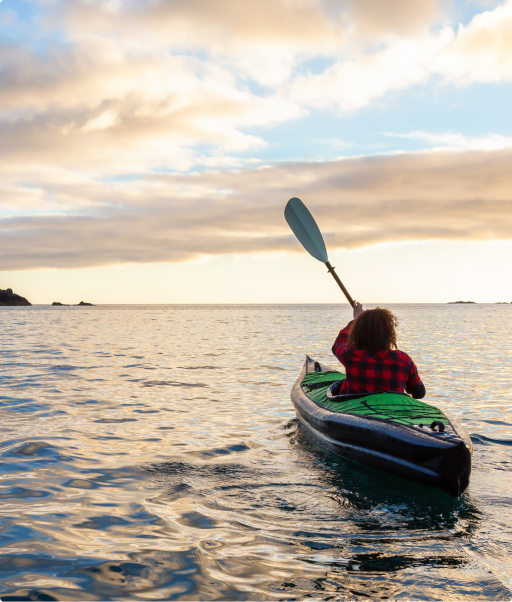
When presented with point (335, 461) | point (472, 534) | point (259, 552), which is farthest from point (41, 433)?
point (472, 534)

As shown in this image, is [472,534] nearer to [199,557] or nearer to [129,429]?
[199,557]

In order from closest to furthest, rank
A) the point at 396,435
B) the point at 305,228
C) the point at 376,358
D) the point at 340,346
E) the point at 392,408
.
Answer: the point at 396,435
the point at 392,408
the point at 376,358
the point at 340,346
the point at 305,228

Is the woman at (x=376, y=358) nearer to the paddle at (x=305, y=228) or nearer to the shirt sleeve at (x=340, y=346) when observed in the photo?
the shirt sleeve at (x=340, y=346)

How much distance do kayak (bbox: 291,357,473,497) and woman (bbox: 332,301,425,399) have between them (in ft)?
0.58

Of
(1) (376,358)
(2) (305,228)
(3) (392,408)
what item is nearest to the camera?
(3) (392,408)

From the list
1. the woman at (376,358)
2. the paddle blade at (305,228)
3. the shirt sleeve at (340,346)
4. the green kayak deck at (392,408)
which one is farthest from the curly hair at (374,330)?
the paddle blade at (305,228)

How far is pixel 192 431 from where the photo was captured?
7.74 metres

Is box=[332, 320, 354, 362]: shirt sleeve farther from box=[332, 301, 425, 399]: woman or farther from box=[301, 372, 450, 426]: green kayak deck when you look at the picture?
box=[301, 372, 450, 426]: green kayak deck

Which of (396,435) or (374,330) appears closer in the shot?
(396,435)

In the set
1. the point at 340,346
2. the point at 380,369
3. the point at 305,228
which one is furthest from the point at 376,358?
the point at 305,228

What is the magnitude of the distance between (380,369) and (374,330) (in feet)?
1.90

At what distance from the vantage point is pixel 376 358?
20.0 ft

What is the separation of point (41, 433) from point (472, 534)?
234 inches

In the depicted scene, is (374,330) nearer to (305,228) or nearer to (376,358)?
(376,358)
